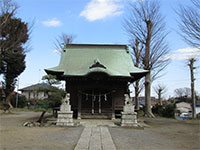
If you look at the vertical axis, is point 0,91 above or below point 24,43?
below

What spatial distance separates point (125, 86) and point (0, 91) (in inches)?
892

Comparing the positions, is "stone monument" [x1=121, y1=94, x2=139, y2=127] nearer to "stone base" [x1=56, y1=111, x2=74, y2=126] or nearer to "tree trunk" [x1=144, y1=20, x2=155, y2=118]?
"stone base" [x1=56, y1=111, x2=74, y2=126]

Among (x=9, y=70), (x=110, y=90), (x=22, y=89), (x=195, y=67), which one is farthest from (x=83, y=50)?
(x=22, y=89)

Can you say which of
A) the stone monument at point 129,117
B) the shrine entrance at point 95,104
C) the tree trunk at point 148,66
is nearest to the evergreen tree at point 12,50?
the shrine entrance at point 95,104

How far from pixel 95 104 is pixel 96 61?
3.60 meters

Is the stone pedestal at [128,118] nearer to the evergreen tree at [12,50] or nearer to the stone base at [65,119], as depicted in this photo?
the stone base at [65,119]

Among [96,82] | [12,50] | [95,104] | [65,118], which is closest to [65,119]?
[65,118]

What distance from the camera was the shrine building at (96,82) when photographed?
13.2 m

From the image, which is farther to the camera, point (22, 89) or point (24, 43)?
point (22, 89)

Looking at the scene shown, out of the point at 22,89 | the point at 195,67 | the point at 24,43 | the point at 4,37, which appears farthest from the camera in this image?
the point at 22,89

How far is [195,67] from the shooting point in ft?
72.2

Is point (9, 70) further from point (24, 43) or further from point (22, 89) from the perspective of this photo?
point (22, 89)

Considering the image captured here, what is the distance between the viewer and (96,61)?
1273 centimetres

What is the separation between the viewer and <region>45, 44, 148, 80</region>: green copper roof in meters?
13.1
